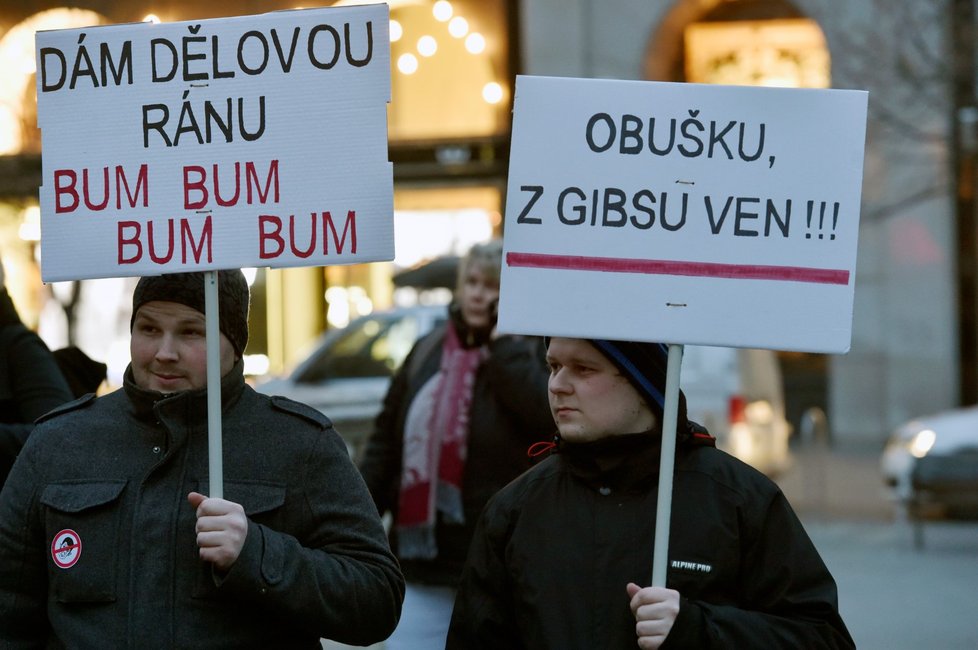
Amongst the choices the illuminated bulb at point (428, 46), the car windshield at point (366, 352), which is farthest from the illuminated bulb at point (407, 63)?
the car windshield at point (366, 352)

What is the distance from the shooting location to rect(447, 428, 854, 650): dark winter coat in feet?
10.1

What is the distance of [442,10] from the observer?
60.4ft

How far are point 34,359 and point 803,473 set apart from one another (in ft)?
42.5

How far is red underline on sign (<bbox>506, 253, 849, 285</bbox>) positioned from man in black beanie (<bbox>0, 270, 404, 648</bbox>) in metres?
0.63

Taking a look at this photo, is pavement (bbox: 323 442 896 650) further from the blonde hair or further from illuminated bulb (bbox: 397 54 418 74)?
the blonde hair

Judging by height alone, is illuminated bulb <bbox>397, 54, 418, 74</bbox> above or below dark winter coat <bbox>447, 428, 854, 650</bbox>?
above

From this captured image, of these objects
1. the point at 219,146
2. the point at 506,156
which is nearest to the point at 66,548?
the point at 219,146

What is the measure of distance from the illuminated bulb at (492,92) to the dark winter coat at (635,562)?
15.5m

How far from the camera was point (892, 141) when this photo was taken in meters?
17.7

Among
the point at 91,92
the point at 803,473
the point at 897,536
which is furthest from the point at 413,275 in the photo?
the point at 91,92

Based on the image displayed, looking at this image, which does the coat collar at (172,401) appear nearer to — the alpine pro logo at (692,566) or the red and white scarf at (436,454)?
the alpine pro logo at (692,566)

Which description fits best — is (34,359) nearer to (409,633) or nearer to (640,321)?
(409,633)

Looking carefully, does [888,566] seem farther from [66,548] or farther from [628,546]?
[66,548]

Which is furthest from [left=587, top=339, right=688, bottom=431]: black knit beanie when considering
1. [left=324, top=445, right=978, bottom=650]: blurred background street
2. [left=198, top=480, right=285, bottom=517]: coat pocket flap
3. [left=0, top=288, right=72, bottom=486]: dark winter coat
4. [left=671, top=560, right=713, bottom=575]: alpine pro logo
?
[left=324, top=445, right=978, bottom=650]: blurred background street
